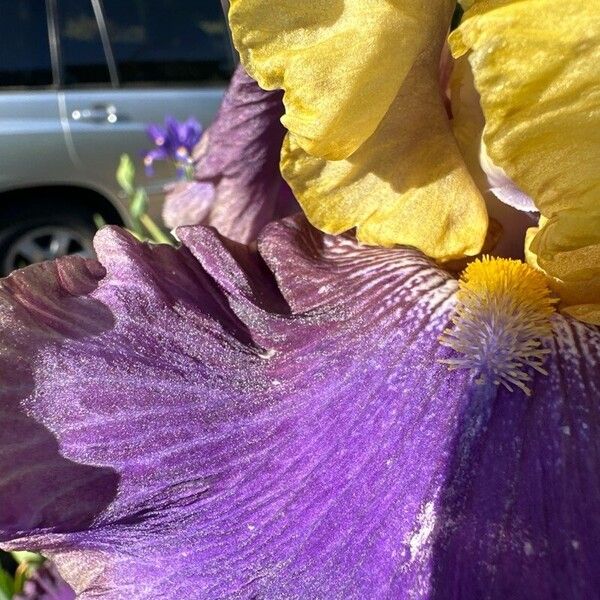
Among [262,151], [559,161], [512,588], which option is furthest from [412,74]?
[512,588]

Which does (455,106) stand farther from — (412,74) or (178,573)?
(178,573)

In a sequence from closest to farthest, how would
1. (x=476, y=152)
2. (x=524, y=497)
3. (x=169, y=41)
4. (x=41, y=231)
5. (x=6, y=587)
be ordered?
1. (x=524, y=497)
2. (x=476, y=152)
3. (x=6, y=587)
4. (x=169, y=41)
5. (x=41, y=231)

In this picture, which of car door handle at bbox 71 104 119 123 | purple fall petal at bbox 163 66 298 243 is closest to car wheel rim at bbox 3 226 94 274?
car door handle at bbox 71 104 119 123

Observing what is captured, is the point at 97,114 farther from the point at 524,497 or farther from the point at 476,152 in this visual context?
the point at 524,497

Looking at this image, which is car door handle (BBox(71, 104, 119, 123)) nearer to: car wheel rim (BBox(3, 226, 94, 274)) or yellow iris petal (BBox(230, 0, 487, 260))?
car wheel rim (BBox(3, 226, 94, 274))

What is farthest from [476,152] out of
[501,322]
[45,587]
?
[45,587]

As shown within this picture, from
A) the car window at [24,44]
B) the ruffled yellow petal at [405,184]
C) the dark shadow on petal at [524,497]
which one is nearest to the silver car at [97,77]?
the car window at [24,44]

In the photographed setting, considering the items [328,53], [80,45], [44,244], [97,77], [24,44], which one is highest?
[24,44]
